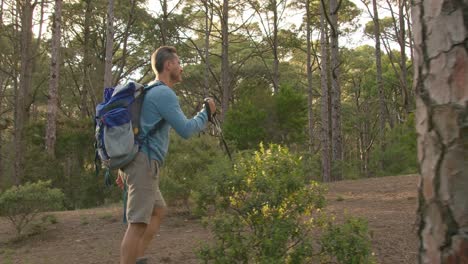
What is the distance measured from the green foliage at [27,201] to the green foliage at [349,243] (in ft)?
14.4

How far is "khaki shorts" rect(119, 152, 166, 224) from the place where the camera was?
116 inches

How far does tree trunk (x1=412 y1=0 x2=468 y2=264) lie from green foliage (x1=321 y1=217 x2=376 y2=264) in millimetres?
1519

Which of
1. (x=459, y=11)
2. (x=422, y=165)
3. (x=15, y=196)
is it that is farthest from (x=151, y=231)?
(x=15, y=196)

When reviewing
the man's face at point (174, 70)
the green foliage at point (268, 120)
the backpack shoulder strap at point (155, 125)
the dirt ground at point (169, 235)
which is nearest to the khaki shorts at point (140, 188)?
the backpack shoulder strap at point (155, 125)

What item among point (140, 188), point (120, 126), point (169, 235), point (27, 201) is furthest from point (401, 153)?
point (120, 126)

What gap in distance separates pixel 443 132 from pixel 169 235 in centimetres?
486

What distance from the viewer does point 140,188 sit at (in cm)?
296

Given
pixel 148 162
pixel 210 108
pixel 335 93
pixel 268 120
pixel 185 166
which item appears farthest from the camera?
pixel 268 120

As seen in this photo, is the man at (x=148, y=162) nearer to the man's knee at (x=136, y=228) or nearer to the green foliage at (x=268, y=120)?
the man's knee at (x=136, y=228)

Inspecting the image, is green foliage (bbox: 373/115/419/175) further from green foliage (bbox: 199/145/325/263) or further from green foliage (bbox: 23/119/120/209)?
green foliage (bbox: 199/145/325/263)

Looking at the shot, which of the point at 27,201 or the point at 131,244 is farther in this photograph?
the point at 27,201

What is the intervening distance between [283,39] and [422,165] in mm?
24731

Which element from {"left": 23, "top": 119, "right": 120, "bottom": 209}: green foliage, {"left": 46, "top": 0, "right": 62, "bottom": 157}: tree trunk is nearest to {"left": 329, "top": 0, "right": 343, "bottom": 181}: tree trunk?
{"left": 23, "top": 119, "right": 120, "bottom": 209}: green foliage

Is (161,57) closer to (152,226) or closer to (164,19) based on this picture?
(152,226)
